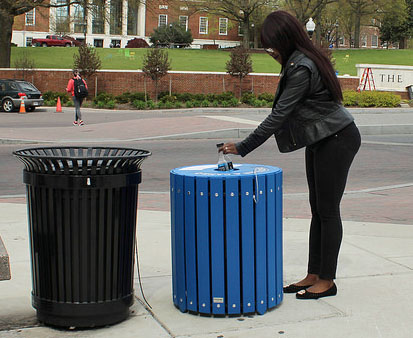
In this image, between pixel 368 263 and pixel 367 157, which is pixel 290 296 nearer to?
pixel 368 263

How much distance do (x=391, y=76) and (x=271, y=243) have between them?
3567 centimetres

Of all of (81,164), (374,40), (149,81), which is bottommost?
(81,164)

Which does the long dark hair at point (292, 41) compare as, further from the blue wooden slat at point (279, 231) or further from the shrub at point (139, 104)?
the shrub at point (139, 104)

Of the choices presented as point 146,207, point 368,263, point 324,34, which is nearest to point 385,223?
point 368,263

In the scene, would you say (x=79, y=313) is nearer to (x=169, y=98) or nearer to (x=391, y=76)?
(x=169, y=98)

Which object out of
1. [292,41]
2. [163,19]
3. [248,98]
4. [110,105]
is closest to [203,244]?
[292,41]

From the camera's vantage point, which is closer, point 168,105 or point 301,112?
point 301,112

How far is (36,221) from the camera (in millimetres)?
3803

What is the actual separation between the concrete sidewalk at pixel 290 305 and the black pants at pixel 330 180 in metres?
0.35

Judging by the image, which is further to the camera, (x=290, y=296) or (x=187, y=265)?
(x=290, y=296)

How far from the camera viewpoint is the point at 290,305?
4.36 meters

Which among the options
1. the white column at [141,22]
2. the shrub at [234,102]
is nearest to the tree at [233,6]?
the white column at [141,22]

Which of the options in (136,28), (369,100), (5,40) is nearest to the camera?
(369,100)

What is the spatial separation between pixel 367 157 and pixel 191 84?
22444mm
